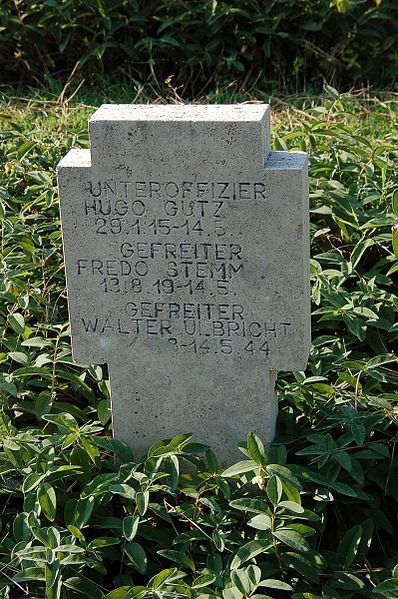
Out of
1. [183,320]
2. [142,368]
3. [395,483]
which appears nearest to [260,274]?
[183,320]

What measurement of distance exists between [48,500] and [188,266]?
77 cm

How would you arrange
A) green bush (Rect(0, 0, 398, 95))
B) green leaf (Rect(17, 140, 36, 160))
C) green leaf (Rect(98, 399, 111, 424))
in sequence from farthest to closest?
1. green bush (Rect(0, 0, 398, 95))
2. green leaf (Rect(17, 140, 36, 160))
3. green leaf (Rect(98, 399, 111, 424))

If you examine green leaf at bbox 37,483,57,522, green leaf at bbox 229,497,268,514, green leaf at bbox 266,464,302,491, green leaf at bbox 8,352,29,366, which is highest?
green leaf at bbox 8,352,29,366

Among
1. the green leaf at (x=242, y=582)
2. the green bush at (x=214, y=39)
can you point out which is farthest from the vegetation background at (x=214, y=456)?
the green bush at (x=214, y=39)

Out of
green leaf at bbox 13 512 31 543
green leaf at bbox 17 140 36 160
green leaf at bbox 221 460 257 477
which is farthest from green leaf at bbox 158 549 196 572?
green leaf at bbox 17 140 36 160

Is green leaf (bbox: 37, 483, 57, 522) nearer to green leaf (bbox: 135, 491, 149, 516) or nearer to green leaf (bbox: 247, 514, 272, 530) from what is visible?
green leaf (bbox: 135, 491, 149, 516)

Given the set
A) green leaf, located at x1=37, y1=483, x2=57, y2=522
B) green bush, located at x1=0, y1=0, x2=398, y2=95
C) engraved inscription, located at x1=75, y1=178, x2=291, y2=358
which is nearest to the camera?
green leaf, located at x1=37, y1=483, x2=57, y2=522

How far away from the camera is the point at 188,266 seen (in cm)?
323

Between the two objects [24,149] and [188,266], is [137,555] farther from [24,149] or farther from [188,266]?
[24,149]

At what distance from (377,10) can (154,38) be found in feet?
4.22

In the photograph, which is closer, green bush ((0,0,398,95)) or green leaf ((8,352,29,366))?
green leaf ((8,352,29,366))

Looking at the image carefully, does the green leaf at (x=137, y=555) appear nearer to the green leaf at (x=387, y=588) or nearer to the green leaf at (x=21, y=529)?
the green leaf at (x=21, y=529)

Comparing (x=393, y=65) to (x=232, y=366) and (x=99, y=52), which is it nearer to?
(x=99, y=52)

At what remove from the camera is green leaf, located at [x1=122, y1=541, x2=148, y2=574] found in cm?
296
